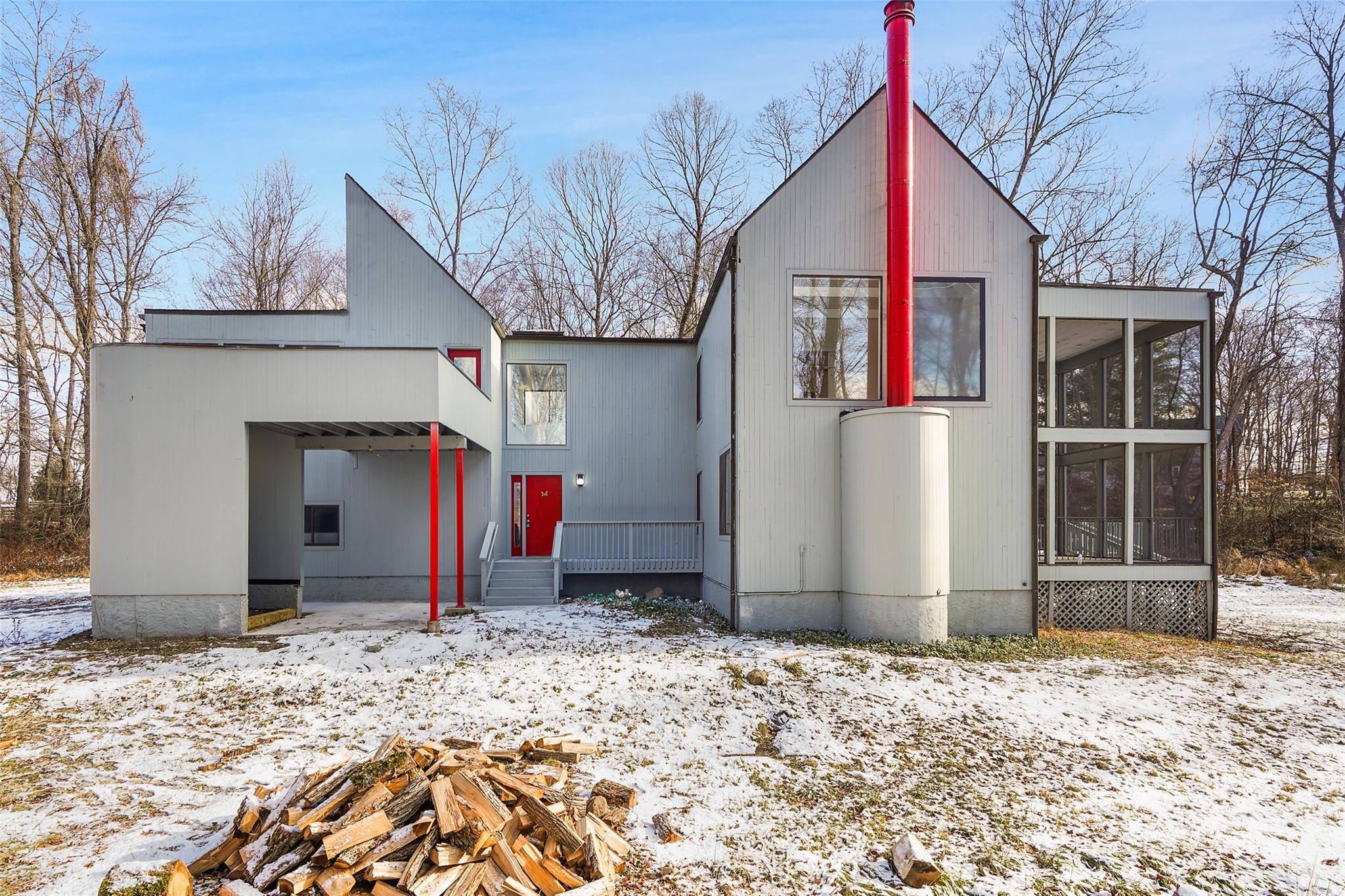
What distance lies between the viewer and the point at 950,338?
31.3ft

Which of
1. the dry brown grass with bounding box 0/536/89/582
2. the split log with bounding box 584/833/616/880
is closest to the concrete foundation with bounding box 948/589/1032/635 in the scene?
the split log with bounding box 584/833/616/880

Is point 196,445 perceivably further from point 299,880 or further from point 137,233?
point 137,233

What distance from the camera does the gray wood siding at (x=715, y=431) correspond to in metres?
10.1

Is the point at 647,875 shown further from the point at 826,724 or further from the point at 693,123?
the point at 693,123

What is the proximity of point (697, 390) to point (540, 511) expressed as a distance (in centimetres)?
405

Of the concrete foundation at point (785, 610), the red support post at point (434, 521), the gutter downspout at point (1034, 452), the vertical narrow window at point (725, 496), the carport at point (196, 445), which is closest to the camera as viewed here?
the carport at point (196, 445)

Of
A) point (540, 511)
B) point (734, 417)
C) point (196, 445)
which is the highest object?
point (734, 417)

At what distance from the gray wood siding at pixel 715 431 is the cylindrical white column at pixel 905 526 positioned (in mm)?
2233

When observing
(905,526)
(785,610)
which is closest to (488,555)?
(785,610)

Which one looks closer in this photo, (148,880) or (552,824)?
(148,880)

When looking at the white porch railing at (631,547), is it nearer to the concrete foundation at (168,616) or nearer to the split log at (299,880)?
the concrete foundation at (168,616)

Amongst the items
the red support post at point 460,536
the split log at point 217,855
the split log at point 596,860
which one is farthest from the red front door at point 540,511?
the split log at point 596,860

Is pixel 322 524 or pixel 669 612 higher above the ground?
pixel 322 524

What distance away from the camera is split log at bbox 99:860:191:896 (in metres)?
3.13
